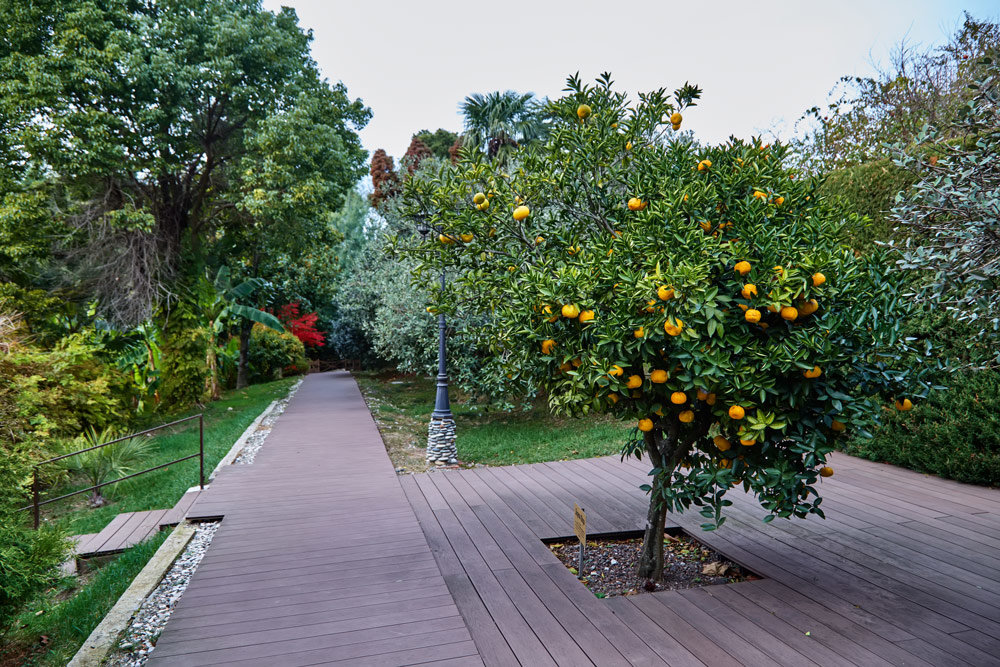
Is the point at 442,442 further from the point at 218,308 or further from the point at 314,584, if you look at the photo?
the point at 218,308

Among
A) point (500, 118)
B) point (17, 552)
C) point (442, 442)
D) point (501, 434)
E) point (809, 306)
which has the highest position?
point (500, 118)

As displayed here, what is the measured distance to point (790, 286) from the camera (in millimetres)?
3080

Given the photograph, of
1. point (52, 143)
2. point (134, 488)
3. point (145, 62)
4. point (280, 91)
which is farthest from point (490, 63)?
point (134, 488)

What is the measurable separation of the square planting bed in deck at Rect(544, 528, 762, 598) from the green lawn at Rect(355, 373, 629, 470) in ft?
9.55

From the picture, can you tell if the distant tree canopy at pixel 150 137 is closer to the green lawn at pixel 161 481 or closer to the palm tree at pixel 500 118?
the green lawn at pixel 161 481

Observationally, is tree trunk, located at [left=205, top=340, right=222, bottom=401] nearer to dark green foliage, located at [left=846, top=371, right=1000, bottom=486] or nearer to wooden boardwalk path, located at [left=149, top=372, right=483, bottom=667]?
wooden boardwalk path, located at [left=149, top=372, right=483, bottom=667]

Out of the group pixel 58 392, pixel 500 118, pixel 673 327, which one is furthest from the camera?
pixel 500 118

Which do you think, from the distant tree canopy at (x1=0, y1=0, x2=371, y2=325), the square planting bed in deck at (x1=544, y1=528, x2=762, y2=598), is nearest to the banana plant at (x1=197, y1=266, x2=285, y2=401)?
the distant tree canopy at (x1=0, y1=0, x2=371, y2=325)

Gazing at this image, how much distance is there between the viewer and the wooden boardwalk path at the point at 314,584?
11.4 ft

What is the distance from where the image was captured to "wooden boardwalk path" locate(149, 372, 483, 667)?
3.48 m

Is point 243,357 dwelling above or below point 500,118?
below

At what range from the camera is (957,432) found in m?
6.68

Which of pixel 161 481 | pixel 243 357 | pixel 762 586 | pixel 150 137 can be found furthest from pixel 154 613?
pixel 243 357

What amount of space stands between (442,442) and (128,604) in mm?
4824
